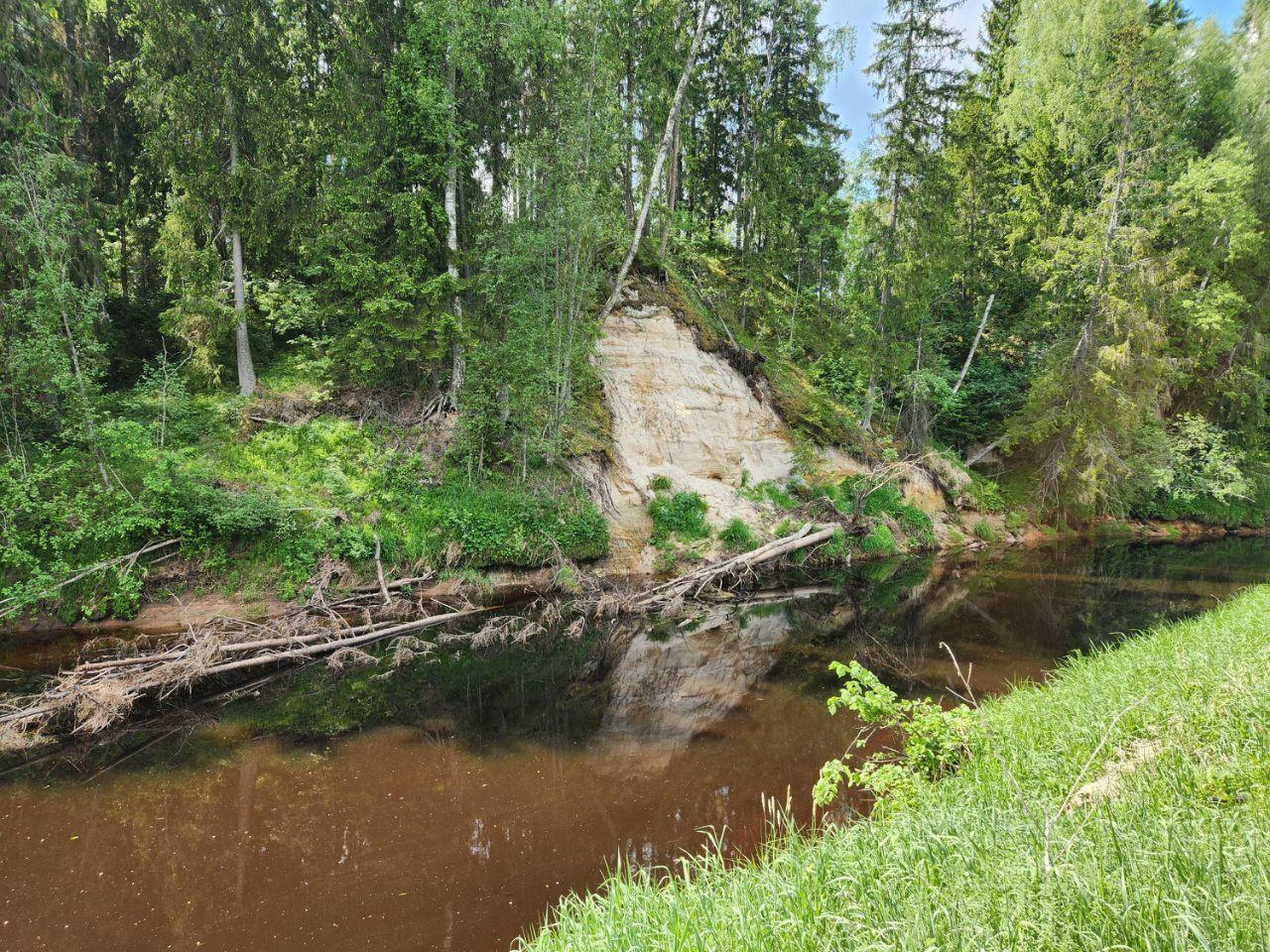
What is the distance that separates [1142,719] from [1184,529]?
25.7 metres

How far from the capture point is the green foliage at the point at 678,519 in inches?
607

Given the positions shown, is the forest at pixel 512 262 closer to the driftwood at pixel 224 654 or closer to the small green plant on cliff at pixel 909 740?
the driftwood at pixel 224 654

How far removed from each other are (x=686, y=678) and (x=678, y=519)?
685 centimetres

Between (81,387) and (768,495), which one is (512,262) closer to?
(81,387)

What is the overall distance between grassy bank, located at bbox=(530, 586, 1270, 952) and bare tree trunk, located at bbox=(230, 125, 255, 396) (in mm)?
16330

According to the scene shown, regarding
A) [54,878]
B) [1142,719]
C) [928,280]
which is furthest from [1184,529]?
[54,878]

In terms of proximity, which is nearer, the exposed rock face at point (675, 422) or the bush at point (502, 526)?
the bush at point (502, 526)

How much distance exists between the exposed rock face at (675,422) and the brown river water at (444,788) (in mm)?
5822

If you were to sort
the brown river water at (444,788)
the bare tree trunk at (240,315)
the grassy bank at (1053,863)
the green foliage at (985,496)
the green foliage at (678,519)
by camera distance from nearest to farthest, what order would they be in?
1. the grassy bank at (1053,863)
2. the brown river water at (444,788)
3. the bare tree trunk at (240,315)
4. the green foliage at (678,519)
5. the green foliage at (985,496)

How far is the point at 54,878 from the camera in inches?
186

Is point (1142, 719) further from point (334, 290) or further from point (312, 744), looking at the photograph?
point (334, 290)

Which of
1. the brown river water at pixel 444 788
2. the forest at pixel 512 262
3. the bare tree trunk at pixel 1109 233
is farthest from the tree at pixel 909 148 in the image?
the brown river water at pixel 444 788

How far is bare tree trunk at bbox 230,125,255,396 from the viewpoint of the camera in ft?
49.8

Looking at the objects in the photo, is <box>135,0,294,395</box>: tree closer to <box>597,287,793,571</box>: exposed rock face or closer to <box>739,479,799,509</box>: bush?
<box>597,287,793,571</box>: exposed rock face
